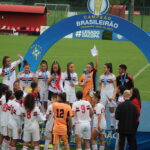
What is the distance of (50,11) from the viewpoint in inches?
2409

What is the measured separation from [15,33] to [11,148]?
33041mm

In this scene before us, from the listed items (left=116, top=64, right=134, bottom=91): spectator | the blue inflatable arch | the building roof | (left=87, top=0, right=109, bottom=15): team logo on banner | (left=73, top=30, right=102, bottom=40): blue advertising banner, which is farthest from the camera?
the building roof

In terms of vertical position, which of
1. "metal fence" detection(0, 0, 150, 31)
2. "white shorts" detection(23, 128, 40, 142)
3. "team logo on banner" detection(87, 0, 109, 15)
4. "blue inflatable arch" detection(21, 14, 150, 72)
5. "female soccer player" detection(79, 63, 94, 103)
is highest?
"metal fence" detection(0, 0, 150, 31)

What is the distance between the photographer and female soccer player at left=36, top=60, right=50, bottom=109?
583 inches

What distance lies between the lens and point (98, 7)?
47.9 ft

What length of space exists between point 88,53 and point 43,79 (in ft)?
53.3

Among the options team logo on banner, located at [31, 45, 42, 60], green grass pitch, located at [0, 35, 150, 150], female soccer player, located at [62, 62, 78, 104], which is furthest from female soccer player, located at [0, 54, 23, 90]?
green grass pitch, located at [0, 35, 150, 150]

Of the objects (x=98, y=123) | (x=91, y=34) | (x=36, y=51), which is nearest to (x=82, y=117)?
(x=98, y=123)

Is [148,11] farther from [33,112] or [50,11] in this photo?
[33,112]

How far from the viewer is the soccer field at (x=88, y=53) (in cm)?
2465

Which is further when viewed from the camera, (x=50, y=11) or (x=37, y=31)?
(x=50, y=11)

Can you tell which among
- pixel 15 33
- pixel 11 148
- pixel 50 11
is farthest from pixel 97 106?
pixel 50 11

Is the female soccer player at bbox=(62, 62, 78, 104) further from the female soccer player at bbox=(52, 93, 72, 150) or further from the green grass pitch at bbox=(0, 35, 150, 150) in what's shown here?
the green grass pitch at bbox=(0, 35, 150, 150)

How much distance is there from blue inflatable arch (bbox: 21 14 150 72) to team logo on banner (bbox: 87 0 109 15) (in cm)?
14
